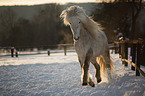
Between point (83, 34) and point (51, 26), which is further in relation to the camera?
point (51, 26)

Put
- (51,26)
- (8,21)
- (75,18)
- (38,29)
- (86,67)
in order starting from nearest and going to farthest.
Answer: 1. (75,18)
2. (86,67)
3. (8,21)
4. (51,26)
5. (38,29)

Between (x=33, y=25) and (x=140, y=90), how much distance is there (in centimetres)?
3242

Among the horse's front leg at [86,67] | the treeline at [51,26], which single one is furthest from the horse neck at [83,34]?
the treeline at [51,26]

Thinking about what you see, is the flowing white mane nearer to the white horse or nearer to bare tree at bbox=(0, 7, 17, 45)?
the white horse

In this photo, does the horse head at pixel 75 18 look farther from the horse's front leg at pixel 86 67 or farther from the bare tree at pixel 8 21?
the bare tree at pixel 8 21

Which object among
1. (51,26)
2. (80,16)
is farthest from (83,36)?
(51,26)

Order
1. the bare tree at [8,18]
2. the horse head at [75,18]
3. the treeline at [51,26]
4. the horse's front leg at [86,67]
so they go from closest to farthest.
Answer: the horse head at [75,18] → the horse's front leg at [86,67] → the treeline at [51,26] → the bare tree at [8,18]

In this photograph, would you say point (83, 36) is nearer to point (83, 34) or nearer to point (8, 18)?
point (83, 34)

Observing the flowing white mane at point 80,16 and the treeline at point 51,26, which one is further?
the treeline at point 51,26

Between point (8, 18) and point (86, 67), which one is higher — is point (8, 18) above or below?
above

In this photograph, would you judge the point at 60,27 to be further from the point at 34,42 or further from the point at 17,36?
the point at 17,36

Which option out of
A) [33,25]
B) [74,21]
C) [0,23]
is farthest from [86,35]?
[33,25]

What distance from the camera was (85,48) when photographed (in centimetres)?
297

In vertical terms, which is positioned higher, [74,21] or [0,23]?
[0,23]
